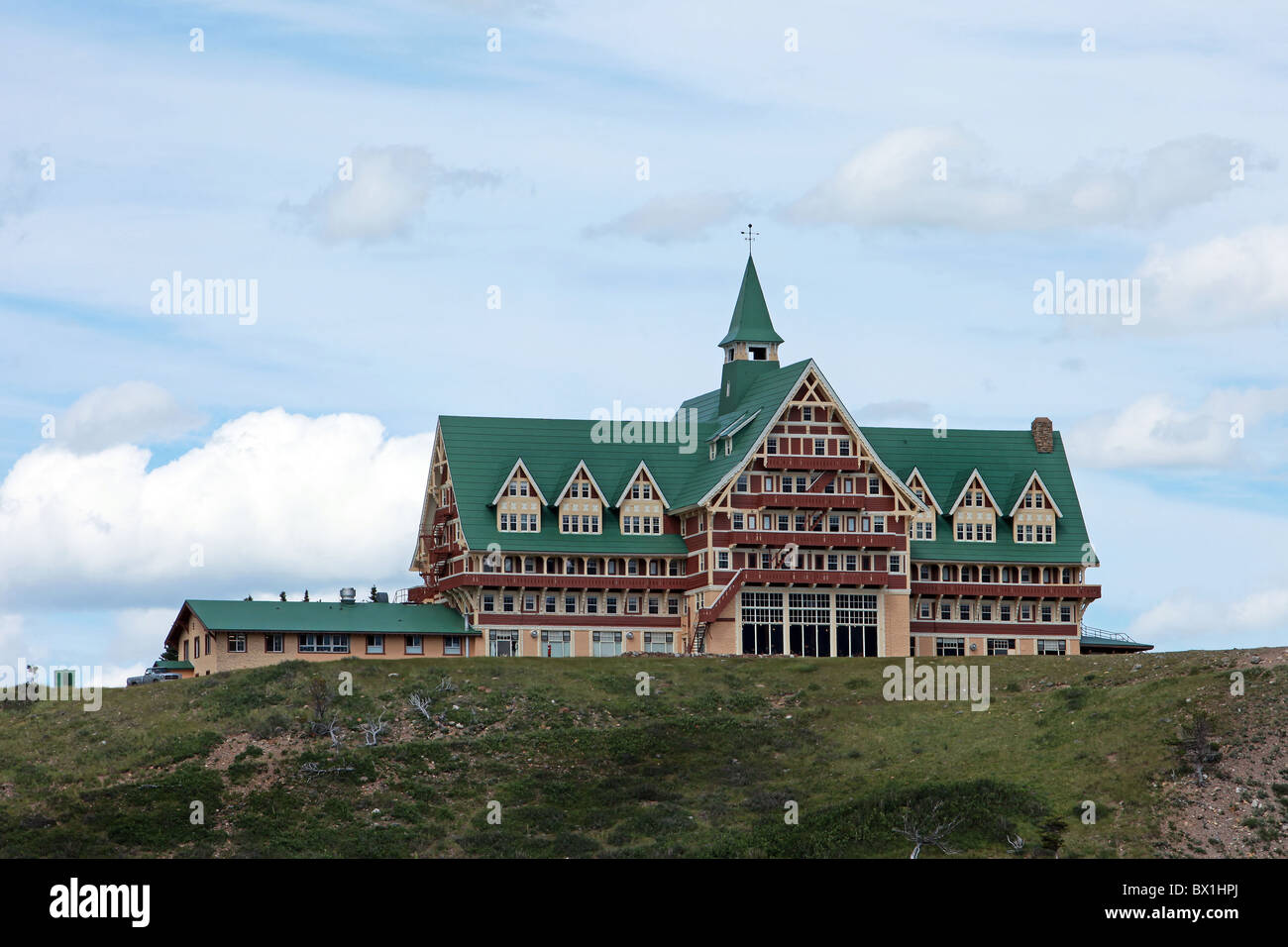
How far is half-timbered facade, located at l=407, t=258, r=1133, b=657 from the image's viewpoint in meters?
113

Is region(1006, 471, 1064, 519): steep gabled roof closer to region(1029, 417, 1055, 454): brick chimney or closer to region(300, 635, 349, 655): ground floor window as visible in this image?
region(1029, 417, 1055, 454): brick chimney

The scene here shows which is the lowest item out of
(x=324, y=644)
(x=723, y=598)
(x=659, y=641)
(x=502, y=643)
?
(x=324, y=644)

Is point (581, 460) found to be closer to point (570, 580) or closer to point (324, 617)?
point (570, 580)

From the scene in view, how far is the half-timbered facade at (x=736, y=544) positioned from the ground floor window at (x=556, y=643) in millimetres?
96

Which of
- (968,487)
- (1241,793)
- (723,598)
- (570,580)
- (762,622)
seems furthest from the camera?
(968,487)

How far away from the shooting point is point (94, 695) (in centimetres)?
9300

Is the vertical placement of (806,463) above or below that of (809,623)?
above

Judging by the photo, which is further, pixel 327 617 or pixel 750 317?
pixel 750 317

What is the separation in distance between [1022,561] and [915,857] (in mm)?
48278

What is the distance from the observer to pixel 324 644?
108 meters

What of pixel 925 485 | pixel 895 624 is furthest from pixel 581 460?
pixel 925 485

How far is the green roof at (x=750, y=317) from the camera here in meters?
125

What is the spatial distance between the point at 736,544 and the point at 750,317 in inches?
701
